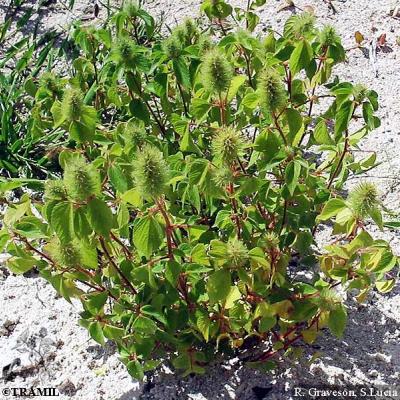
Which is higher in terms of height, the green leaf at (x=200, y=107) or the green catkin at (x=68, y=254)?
the green leaf at (x=200, y=107)

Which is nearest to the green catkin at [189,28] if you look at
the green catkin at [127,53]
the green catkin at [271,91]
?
the green catkin at [127,53]

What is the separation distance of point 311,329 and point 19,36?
249 cm

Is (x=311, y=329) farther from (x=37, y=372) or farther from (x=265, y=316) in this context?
(x=37, y=372)

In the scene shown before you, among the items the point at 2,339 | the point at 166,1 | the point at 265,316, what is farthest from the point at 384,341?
the point at 166,1

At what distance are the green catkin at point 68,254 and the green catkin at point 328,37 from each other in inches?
34.4

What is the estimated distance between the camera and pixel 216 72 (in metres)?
1.44

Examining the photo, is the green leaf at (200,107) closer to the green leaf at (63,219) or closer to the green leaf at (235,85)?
the green leaf at (235,85)

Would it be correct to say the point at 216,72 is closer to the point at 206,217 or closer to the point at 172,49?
the point at 172,49

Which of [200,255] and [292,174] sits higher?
[292,174]

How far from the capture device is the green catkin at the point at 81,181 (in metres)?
1.23

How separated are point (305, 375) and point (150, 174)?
101cm

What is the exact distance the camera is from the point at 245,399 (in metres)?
1.92

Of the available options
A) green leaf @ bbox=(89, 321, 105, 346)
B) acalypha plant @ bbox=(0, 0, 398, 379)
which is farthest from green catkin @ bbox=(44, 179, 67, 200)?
green leaf @ bbox=(89, 321, 105, 346)

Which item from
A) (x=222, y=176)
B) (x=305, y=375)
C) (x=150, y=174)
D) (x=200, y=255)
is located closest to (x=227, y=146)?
(x=222, y=176)
